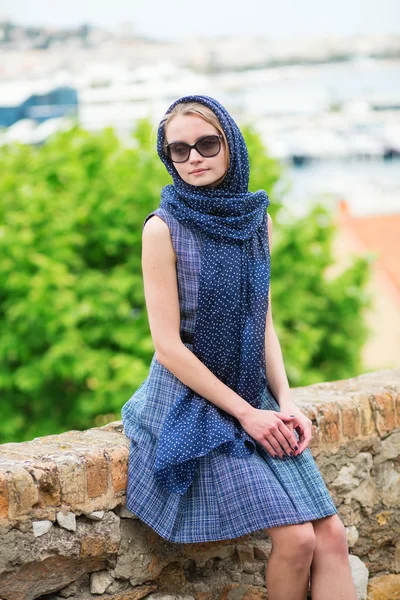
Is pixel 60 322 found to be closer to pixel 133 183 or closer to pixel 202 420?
pixel 133 183

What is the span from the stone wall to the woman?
0.12 meters

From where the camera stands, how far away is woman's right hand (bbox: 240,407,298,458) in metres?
2.30

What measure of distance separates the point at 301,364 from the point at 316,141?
11.4 metres

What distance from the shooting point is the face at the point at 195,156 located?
7.64 feet

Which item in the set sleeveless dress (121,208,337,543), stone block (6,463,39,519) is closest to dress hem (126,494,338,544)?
sleeveless dress (121,208,337,543)

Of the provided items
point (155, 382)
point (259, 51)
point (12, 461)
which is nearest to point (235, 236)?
point (155, 382)

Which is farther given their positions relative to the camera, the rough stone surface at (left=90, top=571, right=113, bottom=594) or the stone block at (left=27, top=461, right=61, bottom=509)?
the rough stone surface at (left=90, top=571, right=113, bottom=594)

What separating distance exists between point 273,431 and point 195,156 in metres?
0.73

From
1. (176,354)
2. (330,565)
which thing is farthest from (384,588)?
(176,354)

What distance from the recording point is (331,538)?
2287mm

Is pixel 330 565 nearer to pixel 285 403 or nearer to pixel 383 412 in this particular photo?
pixel 285 403

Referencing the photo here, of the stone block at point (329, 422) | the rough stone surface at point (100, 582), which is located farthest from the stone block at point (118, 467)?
the stone block at point (329, 422)

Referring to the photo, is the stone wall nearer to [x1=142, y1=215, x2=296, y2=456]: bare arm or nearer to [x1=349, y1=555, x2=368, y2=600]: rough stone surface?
[x1=349, y1=555, x2=368, y2=600]: rough stone surface

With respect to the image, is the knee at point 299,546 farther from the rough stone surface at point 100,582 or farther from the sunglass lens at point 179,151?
the sunglass lens at point 179,151
